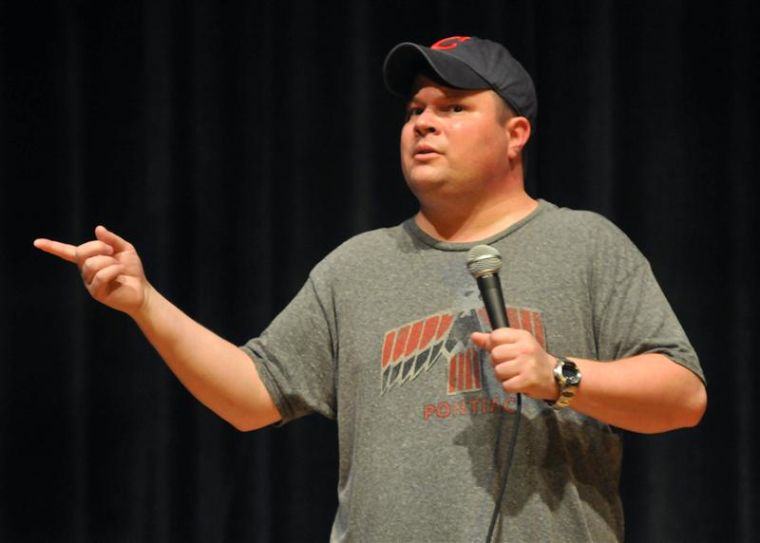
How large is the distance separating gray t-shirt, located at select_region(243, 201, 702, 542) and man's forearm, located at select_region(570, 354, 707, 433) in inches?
1.2

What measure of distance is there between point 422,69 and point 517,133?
182 millimetres

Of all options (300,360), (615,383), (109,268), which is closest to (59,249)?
(109,268)

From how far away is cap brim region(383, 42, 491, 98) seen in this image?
1.71 meters

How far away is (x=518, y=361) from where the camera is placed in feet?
4.47

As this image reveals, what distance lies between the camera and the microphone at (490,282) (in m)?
1.40

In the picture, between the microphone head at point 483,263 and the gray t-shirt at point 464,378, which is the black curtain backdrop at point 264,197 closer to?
the gray t-shirt at point 464,378

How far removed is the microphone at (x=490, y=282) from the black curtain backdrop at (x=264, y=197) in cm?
116

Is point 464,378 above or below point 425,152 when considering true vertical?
below

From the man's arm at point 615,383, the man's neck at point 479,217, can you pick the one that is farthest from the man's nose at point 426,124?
the man's arm at point 615,383

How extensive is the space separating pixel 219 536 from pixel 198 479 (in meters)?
0.14

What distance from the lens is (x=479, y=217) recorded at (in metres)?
1.72

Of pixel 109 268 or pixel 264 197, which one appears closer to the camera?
pixel 109 268

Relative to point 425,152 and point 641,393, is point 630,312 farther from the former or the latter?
point 425,152

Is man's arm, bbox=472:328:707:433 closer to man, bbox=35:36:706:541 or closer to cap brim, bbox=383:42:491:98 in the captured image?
man, bbox=35:36:706:541
